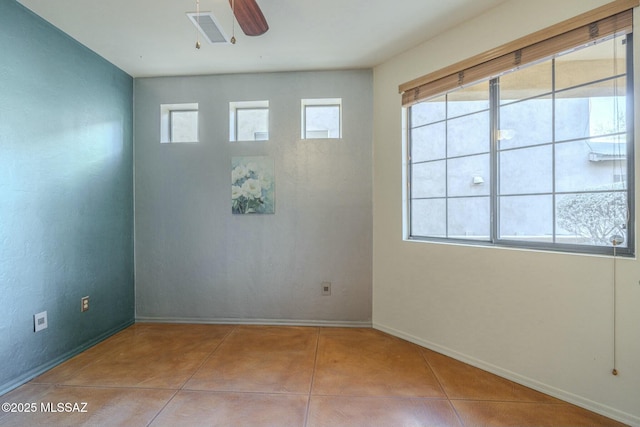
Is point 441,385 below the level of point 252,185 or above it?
below

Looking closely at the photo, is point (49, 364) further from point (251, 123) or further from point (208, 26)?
point (208, 26)

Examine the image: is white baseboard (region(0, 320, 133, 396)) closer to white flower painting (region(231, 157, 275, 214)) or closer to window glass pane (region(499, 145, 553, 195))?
white flower painting (region(231, 157, 275, 214))

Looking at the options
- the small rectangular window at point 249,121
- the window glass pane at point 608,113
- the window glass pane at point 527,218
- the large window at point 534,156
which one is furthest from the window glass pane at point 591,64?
the small rectangular window at point 249,121

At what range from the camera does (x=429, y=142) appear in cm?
256

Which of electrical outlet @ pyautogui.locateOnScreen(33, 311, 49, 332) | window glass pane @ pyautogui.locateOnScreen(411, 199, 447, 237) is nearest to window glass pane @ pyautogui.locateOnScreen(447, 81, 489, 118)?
window glass pane @ pyautogui.locateOnScreen(411, 199, 447, 237)

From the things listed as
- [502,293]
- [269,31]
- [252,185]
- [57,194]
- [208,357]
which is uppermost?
[269,31]

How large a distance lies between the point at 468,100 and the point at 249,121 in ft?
7.16

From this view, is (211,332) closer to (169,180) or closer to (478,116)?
(169,180)

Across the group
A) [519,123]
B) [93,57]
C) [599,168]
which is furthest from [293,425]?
[93,57]

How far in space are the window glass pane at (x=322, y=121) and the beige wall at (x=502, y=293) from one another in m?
0.46

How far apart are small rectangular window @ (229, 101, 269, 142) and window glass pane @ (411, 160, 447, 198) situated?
A: 1.64m

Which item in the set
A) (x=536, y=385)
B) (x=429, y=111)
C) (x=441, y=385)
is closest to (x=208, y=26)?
(x=429, y=111)

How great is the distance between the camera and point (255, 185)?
117 inches

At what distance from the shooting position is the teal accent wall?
6.19 feet
